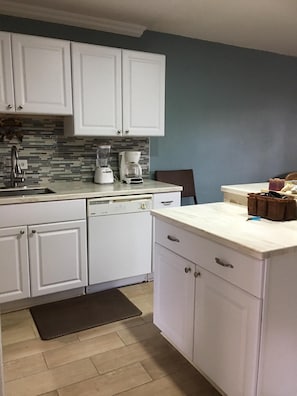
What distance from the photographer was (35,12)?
278 centimetres

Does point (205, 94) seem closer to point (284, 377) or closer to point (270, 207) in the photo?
point (270, 207)

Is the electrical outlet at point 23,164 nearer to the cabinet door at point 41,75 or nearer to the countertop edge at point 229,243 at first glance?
the cabinet door at point 41,75

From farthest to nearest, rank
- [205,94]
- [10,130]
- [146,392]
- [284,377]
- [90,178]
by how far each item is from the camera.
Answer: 1. [205,94]
2. [90,178]
3. [10,130]
4. [146,392]
5. [284,377]

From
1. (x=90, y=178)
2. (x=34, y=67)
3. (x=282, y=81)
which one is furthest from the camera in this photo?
(x=282, y=81)

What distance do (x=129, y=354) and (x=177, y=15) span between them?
2742 millimetres

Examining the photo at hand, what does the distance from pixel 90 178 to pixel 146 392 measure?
2037 millimetres

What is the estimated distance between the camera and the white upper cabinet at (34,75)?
255cm

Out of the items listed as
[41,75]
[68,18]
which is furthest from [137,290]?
[68,18]

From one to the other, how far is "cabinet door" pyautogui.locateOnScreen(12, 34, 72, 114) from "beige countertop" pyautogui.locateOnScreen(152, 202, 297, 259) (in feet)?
4.53

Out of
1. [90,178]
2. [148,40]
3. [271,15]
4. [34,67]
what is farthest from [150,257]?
[271,15]

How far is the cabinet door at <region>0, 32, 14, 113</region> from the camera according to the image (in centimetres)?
251

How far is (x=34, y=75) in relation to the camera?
264 cm

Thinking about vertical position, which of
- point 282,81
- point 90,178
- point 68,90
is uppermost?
point 282,81

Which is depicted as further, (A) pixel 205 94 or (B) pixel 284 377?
(A) pixel 205 94
